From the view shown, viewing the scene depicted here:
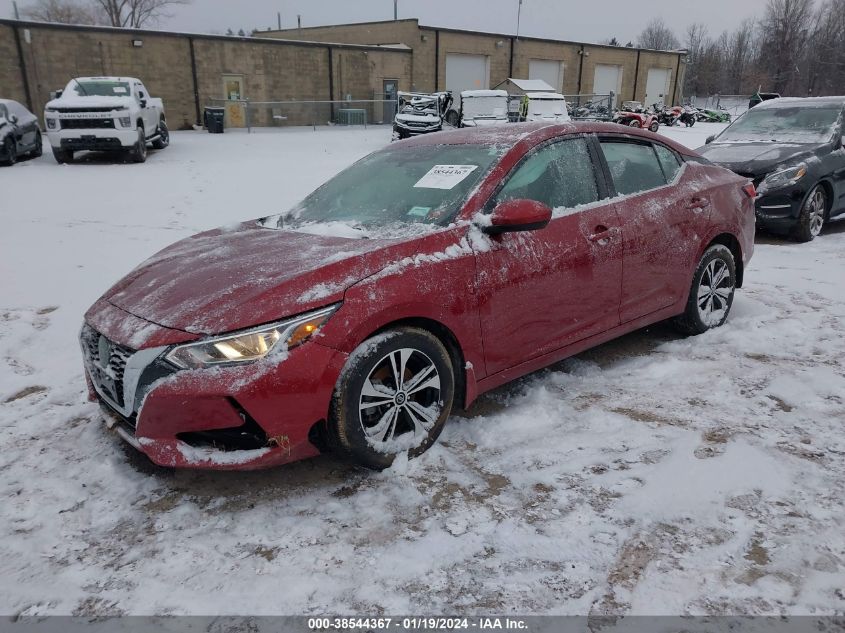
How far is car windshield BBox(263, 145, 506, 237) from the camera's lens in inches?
126

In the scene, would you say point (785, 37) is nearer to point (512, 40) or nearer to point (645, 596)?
point (512, 40)

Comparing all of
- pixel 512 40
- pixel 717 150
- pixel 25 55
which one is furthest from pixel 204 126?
pixel 717 150

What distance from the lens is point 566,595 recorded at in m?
2.10

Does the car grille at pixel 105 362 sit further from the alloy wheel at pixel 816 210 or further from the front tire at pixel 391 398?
the alloy wheel at pixel 816 210

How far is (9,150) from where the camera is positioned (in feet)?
43.9

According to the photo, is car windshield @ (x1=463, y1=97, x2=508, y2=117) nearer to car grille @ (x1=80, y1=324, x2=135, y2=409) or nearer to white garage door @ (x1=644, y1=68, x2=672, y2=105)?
car grille @ (x1=80, y1=324, x2=135, y2=409)

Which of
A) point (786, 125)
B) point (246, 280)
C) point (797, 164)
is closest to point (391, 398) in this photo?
point (246, 280)

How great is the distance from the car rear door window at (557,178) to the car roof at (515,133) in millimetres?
73

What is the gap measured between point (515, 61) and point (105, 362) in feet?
128

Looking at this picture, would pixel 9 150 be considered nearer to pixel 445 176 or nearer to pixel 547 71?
pixel 445 176

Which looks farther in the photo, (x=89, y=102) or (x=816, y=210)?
(x=89, y=102)

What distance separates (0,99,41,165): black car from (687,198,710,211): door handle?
14406 mm

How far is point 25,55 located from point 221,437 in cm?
2743

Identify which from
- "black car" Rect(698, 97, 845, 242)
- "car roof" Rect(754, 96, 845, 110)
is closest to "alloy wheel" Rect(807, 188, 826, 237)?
"black car" Rect(698, 97, 845, 242)
